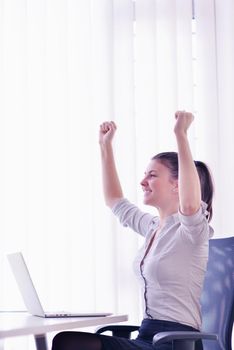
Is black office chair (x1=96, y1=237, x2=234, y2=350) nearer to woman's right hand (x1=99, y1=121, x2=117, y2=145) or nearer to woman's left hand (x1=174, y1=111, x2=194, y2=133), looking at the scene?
woman's left hand (x1=174, y1=111, x2=194, y2=133)

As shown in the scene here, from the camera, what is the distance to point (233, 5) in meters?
3.16

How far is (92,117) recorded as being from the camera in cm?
306

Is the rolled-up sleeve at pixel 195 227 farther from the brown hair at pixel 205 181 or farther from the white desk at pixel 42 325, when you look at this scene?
the white desk at pixel 42 325

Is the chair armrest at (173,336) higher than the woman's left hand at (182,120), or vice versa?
the woman's left hand at (182,120)

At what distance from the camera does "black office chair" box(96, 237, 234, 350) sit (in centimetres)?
211

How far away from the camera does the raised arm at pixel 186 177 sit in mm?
2004

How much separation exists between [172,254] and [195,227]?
150mm

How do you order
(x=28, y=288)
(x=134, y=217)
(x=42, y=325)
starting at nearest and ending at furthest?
(x=42, y=325), (x=28, y=288), (x=134, y=217)

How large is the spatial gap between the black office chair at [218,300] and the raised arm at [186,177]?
11.7 inches

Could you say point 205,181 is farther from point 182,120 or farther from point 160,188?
point 182,120

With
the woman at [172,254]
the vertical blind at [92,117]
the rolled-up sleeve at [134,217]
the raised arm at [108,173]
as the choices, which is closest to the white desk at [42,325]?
the woman at [172,254]

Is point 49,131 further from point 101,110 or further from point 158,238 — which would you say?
point 158,238

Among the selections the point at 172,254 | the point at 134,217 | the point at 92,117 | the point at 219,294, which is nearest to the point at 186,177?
the point at 172,254

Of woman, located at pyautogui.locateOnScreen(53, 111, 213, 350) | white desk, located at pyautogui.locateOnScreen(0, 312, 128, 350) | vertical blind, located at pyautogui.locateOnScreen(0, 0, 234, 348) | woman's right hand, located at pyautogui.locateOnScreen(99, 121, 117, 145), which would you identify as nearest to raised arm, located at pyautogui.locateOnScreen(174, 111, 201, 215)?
woman, located at pyautogui.locateOnScreen(53, 111, 213, 350)
